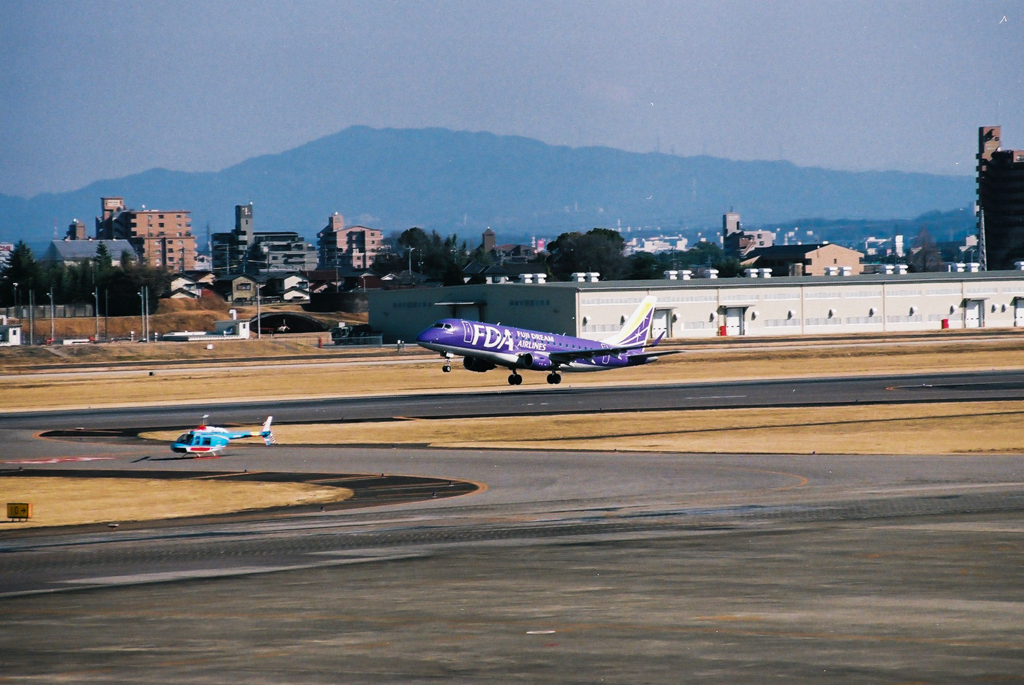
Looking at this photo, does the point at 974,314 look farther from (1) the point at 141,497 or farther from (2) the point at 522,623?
(2) the point at 522,623

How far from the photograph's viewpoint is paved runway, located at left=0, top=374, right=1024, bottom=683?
679 inches

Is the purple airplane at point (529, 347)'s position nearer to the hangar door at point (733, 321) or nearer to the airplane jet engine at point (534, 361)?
the airplane jet engine at point (534, 361)

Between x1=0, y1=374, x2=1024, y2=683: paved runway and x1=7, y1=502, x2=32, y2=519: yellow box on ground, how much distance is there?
3.38 m

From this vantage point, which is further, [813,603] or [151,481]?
[151,481]

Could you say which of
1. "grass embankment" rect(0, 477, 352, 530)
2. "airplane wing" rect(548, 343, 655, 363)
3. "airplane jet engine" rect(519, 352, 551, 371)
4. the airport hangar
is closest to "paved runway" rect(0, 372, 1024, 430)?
"airplane jet engine" rect(519, 352, 551, 371)

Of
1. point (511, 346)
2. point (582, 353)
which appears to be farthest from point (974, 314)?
point (511, 346)

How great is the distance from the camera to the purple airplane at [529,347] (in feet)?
262

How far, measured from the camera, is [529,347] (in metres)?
85.4

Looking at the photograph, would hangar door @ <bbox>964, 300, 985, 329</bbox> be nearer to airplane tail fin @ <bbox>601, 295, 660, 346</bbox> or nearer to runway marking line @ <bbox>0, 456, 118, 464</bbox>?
airplane tail fin @ <bbox>601, 295, 660, 346</bbox>

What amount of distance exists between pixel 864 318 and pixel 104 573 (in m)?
138

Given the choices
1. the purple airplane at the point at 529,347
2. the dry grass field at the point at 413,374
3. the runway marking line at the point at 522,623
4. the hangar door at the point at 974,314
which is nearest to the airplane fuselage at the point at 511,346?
the purple airplane at the point at 529,347

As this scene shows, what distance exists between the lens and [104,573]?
2655cm

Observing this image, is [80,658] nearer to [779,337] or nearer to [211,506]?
[211,506]

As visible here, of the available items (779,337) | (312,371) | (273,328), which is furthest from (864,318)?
(273,328)
